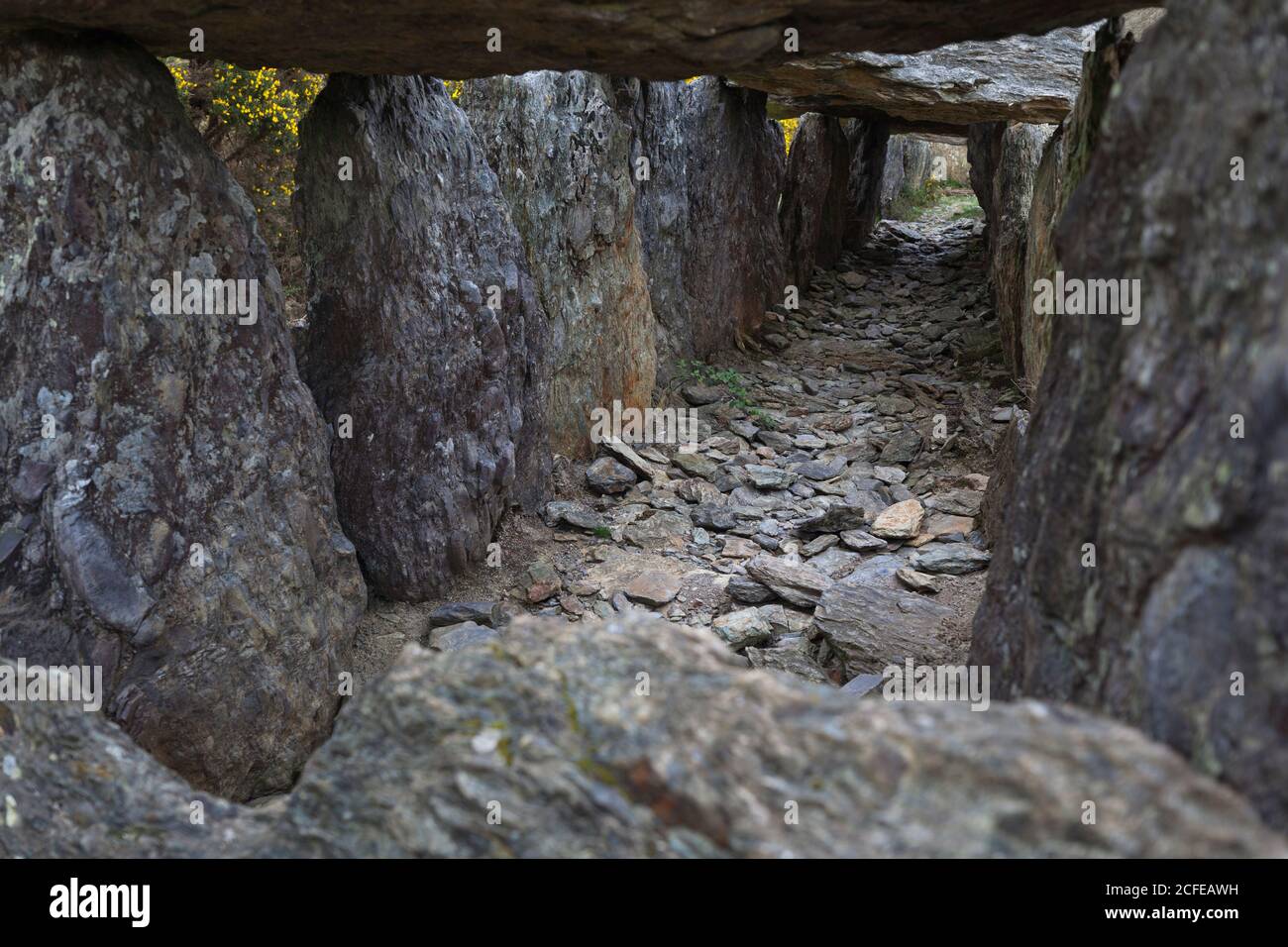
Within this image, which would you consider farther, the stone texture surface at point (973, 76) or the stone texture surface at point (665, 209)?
the stone texture surface at point (665, 209)

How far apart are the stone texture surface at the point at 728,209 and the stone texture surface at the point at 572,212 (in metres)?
1.45

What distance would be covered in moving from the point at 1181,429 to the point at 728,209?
25.2 feet

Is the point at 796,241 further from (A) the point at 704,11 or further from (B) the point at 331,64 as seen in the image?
(A) the point at 704,11

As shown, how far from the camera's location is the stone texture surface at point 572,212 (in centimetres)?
710

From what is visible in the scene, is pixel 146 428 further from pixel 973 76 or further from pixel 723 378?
pixel 973 76

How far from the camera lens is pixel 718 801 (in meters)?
1.99

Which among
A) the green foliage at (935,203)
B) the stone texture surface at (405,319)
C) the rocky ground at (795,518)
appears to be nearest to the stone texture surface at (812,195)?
the rocky ground at (795,518)

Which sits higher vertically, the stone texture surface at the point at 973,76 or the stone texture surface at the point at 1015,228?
the stone texture surface at the point at 973,76

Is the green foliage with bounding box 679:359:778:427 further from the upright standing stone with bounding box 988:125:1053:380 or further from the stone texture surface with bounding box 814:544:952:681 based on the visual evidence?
the stone texture surface with bounding box 814:544:952:681

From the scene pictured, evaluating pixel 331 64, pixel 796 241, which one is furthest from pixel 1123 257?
pixel 796 241

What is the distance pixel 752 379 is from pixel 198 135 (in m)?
5.50

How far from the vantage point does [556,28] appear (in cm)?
339

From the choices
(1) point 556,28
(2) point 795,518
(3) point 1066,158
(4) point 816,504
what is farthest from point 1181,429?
(4) point 816,504

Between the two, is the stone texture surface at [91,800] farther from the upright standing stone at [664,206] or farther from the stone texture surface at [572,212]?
the upright standing stone at [664,206]
